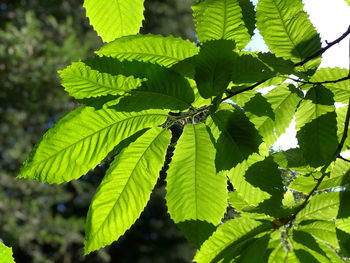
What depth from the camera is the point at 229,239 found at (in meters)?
0.64

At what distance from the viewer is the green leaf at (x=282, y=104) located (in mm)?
644

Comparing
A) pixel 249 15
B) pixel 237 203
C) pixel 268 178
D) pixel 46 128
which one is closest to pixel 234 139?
pixel 268 178

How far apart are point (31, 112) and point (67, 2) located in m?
3.25

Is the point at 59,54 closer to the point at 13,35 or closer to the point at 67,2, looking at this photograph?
the point at 13,35

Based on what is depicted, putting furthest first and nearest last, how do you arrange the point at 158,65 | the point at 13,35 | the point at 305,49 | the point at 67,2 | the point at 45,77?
the point at 67,2
the point at 45,77
the point at 13,35
the point at 305,49
the point at 158,65

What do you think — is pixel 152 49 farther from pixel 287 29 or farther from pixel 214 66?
pixel 287 29

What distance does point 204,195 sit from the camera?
1.65 ft

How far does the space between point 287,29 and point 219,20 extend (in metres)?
0.14

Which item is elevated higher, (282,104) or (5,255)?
(282,104)

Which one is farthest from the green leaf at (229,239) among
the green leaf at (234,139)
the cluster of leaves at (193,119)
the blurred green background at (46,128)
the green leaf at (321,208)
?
the blurred green background at (46,128)

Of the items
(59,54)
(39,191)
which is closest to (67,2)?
(59,54)

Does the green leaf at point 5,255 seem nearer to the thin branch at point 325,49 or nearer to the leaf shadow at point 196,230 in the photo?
the leaf shadow at point 196,230

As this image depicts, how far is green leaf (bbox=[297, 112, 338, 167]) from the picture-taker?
561mm

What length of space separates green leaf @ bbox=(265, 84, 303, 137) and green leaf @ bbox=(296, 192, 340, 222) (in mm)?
166
